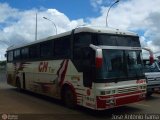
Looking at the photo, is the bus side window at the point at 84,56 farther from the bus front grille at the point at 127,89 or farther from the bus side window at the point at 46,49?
the bus side window at the point at 46,49

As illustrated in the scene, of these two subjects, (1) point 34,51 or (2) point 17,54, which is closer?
(1) point 34,51

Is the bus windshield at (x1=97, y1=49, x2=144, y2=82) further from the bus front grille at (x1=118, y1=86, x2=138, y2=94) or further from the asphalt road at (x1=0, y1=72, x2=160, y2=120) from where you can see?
the asphalt road at (x1=0, y1=72, x2=160, y2=120)

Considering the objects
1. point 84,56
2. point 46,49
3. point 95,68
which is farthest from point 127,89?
point 46,49

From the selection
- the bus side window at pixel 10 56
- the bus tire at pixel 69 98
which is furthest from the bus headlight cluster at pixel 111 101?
the bus side window at pixel 10 56

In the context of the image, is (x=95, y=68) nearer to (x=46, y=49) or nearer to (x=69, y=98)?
(x=69, y=98)

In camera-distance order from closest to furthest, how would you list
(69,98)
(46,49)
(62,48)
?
1. (69,98)
2. (62,48)
3. (46,49)

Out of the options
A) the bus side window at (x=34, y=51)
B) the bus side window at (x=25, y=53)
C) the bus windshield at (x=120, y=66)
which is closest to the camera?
the bus windshield at (x=120, y=66)

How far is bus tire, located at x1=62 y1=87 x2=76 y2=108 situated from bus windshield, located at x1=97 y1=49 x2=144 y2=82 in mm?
2117

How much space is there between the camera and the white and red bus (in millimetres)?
10414

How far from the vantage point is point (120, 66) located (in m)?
11.0

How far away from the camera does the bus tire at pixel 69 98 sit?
12156 mm

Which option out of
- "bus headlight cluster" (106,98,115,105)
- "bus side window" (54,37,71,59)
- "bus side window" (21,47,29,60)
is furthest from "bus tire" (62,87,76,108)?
"bus side window" (21,47,29,60)

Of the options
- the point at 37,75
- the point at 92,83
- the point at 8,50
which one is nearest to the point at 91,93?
the point at 92,83

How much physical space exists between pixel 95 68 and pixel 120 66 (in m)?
1.14
